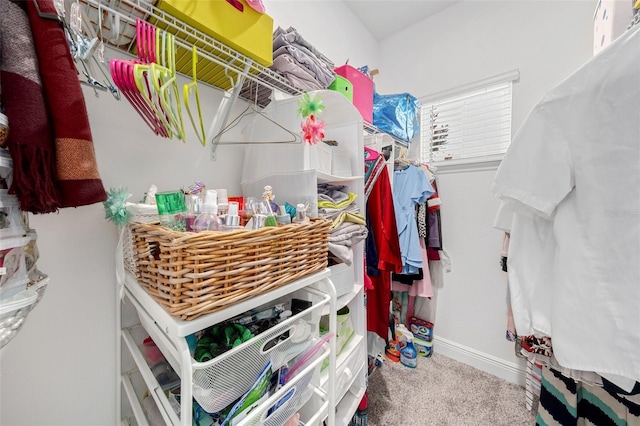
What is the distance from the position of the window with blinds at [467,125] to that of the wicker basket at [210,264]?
1.70 meters

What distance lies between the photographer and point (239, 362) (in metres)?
0.52

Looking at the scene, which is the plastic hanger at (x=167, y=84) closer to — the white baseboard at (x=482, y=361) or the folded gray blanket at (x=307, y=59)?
the folded gray blanket at (x=307, y=59)

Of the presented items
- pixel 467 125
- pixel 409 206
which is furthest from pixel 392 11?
pixel 409 206

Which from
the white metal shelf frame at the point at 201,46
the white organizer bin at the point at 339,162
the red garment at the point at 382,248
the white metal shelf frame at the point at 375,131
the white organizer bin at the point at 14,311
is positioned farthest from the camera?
the white metal shelf frame at the point at 375,131

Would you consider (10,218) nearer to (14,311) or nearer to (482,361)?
(14,311)

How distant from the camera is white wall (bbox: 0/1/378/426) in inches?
24.4

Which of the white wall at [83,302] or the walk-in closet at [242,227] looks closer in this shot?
the walk-in closet at [242,227]

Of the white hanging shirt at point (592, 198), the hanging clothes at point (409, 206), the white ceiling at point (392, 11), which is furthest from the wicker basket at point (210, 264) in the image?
the white ceiling at point (392, 11)

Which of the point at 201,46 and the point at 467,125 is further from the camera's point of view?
the point at 467,125

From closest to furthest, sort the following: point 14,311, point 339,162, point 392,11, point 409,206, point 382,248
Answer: point 14,311 < point 339,162 < point 382,248 < point 409,206 < point 392,11

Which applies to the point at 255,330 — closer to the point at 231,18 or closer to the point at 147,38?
the point at 147,38

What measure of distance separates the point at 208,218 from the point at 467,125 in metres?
1.97

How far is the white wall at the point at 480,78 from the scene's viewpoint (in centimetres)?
148

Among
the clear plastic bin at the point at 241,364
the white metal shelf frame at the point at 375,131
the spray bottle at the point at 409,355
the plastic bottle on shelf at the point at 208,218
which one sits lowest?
the spray bottle at the point at 409,355
